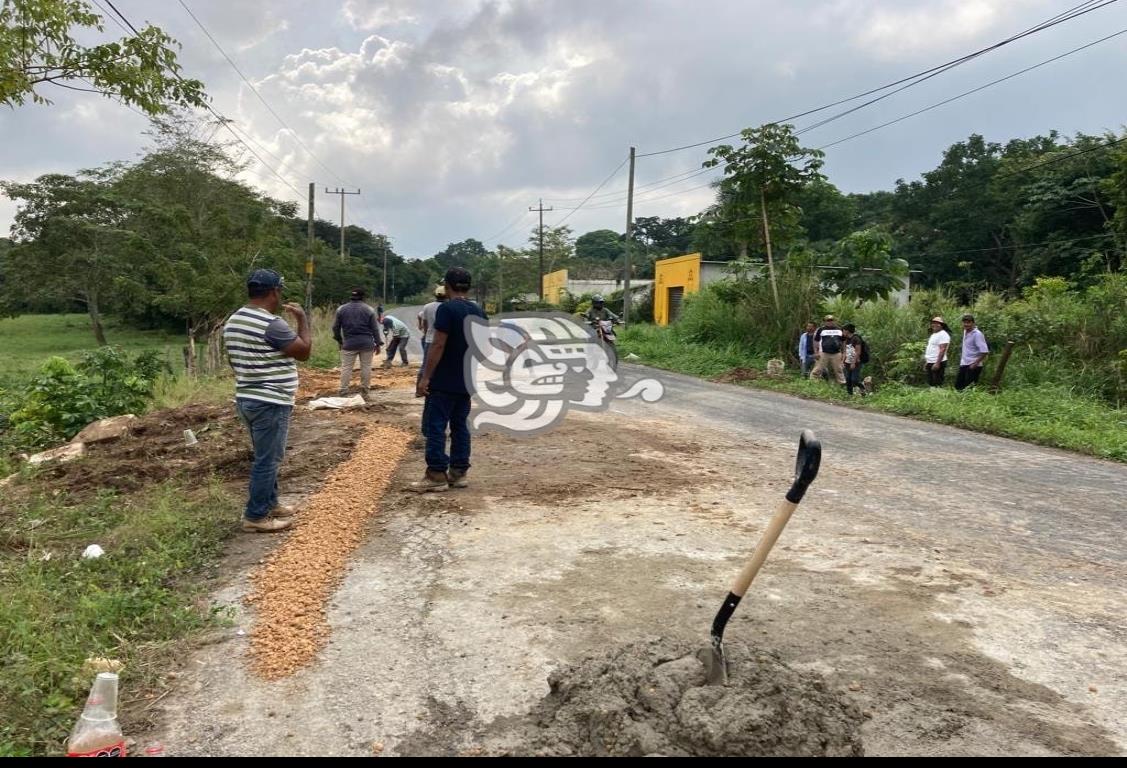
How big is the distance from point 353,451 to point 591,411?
13.4ft

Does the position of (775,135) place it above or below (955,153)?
below

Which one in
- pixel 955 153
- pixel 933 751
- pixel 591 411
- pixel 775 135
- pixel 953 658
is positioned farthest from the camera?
pixel 955 153

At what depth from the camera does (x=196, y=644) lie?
10.6 ft

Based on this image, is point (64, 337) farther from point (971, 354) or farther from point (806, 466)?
point (806, 466)

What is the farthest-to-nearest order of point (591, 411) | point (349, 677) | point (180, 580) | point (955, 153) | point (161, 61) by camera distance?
point (955, 153), point (591, 411), point (161, 61), point (180, 580), point (349, 677)

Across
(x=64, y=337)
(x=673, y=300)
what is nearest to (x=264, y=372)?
(x=673, y=300)

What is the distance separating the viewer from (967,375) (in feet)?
41.3

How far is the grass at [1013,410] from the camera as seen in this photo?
9.12 meters

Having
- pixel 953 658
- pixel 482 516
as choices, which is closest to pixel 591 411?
pixel 482 516

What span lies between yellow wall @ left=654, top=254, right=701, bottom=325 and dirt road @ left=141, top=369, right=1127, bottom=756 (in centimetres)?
2496

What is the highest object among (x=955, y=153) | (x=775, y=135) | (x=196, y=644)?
(x=955, y=153)

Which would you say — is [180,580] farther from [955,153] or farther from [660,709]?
[955,153]

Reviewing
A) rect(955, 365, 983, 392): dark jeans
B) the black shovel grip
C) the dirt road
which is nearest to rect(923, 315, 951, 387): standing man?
rect(955, 365, 983, 392): dark jeans

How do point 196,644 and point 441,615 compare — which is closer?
point 196,644
